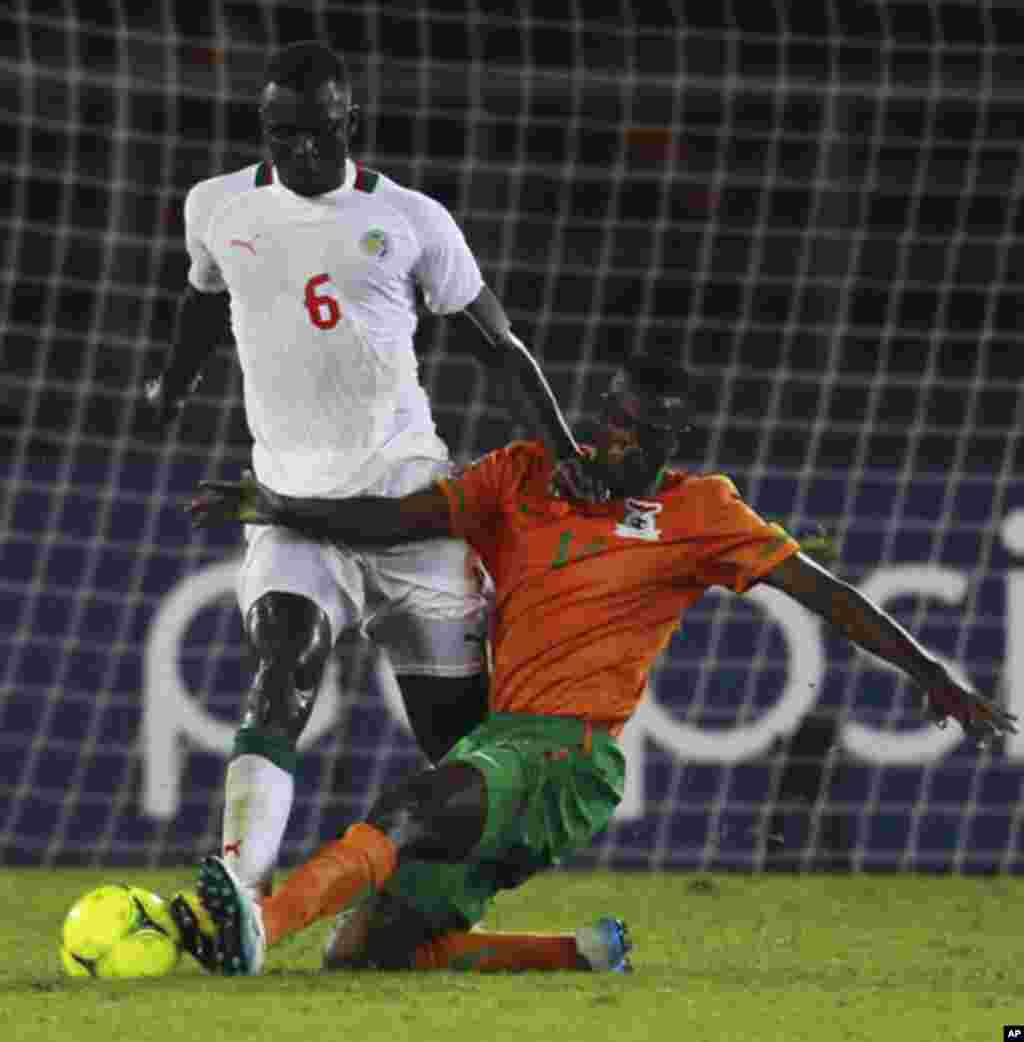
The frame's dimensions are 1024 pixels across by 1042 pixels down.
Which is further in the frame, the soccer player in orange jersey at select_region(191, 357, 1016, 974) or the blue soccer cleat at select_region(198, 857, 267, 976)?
the soccer player in orange jersey at select_region(191, 357, 1016, 974)

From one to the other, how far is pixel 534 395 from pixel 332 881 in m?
1.25

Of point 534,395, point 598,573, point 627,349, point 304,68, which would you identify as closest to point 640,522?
point 598,573

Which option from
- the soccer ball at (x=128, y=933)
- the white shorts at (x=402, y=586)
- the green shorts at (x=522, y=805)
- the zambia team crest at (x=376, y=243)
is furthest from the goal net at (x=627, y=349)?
the soccer ball at (x=128, y=933)

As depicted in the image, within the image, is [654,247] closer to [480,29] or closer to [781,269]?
[781,269]

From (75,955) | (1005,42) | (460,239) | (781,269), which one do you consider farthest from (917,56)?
(75,955)

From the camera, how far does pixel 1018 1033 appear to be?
14.7 ft

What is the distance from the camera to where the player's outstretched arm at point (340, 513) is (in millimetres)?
5582

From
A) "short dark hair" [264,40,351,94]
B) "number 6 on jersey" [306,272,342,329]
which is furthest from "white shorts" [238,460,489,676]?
"short dark hair" [264,40,351,94]

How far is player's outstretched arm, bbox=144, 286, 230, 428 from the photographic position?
586 centimetres

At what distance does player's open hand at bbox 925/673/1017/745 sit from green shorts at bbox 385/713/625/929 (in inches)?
25.4

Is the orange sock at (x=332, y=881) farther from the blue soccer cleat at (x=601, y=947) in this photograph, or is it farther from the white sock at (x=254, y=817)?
the blue soccer cleat at (x=601, y=947)

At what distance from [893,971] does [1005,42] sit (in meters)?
5.67

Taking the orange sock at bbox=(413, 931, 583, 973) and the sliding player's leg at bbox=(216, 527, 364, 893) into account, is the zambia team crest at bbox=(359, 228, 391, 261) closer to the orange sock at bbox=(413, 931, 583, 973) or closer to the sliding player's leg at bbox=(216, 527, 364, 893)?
the sliding player's leg at bbox=(216, 527, 364, 893)

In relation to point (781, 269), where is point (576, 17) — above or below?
above
